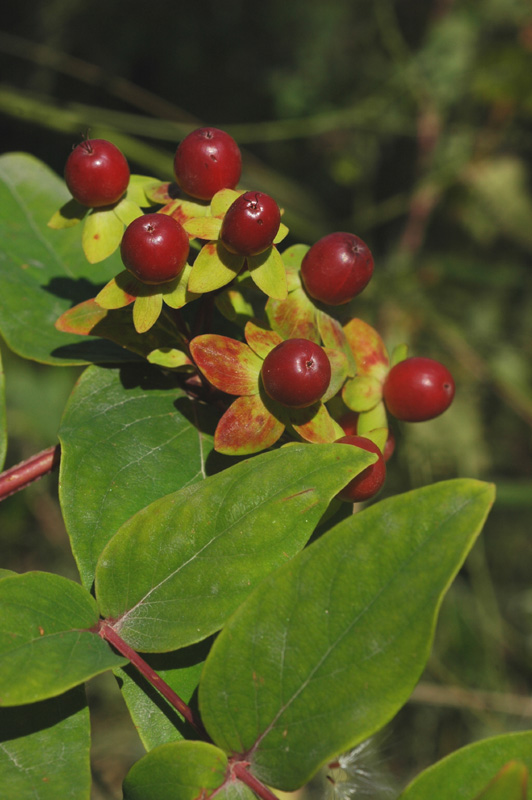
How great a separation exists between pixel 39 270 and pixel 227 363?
34cm

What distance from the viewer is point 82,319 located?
57cm

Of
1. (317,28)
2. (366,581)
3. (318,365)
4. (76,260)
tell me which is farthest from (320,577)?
(317,28)

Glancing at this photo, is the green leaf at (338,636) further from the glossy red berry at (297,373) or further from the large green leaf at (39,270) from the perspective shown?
the large green leaf at (39,270)

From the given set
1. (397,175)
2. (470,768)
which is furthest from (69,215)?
(397,175)

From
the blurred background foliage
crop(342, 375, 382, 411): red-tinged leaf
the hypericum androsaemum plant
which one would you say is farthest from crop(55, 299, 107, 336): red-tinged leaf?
the blurred background foliage

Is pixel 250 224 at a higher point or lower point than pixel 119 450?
higher

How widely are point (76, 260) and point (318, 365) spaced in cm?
→ 40

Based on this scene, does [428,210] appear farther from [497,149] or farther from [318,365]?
[318,365]

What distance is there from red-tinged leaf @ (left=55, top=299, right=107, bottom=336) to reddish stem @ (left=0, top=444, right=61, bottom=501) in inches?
4.3

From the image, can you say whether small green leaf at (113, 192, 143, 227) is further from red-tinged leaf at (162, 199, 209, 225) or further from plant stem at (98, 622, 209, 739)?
plant stem at (98, 622, 209, 739)

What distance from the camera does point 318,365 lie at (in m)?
0.49

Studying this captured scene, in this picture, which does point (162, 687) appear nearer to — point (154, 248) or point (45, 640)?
point (45, 640)

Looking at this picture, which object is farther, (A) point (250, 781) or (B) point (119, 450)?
(B) point (119, 450)

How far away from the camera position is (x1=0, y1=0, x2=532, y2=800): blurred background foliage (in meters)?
1.56
